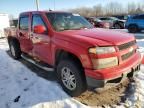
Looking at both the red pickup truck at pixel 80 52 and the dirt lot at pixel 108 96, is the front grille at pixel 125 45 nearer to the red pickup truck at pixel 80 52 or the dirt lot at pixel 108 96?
the red pickup truck at pixel 80 52

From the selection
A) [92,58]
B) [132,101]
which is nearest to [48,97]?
[92,58]

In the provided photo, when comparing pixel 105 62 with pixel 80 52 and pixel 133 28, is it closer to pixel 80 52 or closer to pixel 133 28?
pixel 80 52

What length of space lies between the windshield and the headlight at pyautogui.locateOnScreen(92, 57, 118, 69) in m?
1.57

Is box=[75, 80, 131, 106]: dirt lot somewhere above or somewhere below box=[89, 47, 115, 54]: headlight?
below

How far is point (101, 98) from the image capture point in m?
4.30

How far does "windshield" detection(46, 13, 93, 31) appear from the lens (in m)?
4.93

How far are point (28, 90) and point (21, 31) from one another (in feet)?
8.44

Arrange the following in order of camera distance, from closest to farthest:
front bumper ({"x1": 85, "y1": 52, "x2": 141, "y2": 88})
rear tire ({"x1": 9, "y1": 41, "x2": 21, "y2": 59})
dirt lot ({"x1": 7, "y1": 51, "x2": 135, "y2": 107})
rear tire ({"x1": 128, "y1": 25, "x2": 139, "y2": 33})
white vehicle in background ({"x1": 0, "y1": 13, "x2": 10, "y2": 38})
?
front bumper ({"x1": 85, "y1": 52, "x2": 141, "y2": 88}) < dirt lot ({"x1": 7, "y1": 51, "x2": 135, "y2": 107}) < rear tire ({"x1": 9, "y1": 41, "x2": 21, "y2": 59}) < rear tire ({"x1": 128, "y1": 25, "x2": 139, "y2": 33}) < white vehicle in background ({"x1": 0, "y1": 13, "x2": 10, "y2": 38})

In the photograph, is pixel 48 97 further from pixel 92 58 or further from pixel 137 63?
pixel 137 63

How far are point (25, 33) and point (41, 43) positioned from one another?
131cm

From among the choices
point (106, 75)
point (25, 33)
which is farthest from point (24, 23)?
point (106, 75)

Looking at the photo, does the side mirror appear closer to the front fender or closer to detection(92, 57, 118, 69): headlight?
the front fender

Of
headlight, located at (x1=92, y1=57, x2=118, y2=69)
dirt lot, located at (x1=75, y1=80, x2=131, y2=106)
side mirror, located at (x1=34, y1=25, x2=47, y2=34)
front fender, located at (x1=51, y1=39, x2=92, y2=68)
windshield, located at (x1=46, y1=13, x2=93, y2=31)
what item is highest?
windshield, located at (x1=46, y1=13, x2=93, y2=31)

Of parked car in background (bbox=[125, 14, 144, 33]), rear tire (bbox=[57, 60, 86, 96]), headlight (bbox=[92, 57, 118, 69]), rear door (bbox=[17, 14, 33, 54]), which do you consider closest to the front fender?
headlight (bbox=[92, 57, 118, 69])
